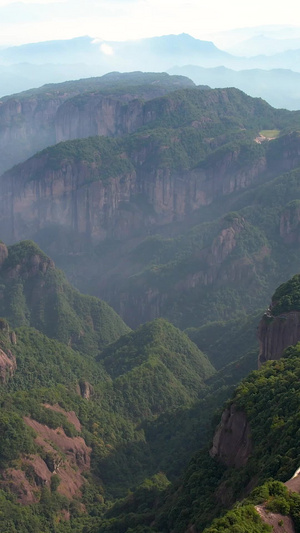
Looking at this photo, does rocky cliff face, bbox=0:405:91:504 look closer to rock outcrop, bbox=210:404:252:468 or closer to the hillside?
the hillside

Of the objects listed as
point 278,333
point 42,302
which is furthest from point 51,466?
point 42,302

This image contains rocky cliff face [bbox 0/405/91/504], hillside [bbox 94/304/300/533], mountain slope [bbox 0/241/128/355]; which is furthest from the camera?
mountain slope [bbox 0/241/128/355]

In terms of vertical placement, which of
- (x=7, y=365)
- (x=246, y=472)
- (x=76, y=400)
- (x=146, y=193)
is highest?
(x=246, y=472)

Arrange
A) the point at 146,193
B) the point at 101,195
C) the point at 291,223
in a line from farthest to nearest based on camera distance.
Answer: the point at 146,193 < the point at 101,195 < the point at 291,223

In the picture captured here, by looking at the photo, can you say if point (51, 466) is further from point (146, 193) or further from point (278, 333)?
point (146, 193)

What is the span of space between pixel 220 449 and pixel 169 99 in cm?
13000

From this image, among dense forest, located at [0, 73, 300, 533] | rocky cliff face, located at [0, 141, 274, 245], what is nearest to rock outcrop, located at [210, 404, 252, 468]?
dense forest, located at [0, 73, 300, 533]

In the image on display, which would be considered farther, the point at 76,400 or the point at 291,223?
the point at 291,223

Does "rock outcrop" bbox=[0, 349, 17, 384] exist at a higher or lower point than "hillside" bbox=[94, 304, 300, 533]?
lower

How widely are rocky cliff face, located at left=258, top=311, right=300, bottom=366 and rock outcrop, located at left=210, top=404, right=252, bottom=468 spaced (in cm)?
1643

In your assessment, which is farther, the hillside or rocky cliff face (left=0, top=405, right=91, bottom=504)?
rocky cliff face (left=0, top=405, right=91, bottom=504)

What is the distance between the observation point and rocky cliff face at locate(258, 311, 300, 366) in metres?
63.2

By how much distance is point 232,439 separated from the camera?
1811 inches

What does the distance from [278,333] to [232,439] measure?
19.4m
